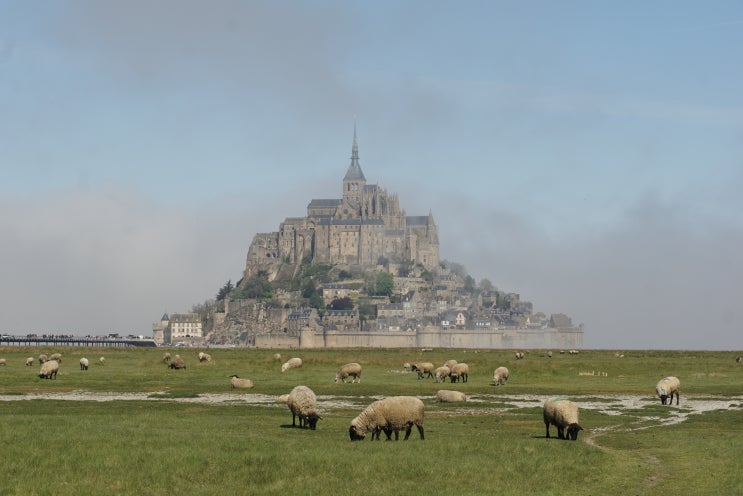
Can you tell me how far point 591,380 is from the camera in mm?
65500

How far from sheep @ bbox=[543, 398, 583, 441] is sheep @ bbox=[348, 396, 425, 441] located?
170 inches

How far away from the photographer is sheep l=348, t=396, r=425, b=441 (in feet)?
93.1

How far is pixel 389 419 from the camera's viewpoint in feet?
93.8

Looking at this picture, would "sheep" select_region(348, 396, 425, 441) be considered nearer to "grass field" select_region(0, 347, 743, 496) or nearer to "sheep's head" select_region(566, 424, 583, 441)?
"grass field" select_region(0, 347, 743, 496)

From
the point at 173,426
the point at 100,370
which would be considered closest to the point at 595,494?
the point at 173,426

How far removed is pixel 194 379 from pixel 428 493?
43.2 m

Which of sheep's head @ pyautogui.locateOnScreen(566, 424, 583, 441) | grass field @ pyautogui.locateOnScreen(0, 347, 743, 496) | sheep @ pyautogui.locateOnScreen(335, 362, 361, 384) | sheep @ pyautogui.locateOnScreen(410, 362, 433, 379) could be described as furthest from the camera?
sheep @ pyautogui.locateOnScreen(410, 362, 433, 379)

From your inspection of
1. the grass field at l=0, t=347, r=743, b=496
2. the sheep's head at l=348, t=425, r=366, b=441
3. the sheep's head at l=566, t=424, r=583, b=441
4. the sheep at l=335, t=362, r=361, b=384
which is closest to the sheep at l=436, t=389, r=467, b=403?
the grass field at l=0, t=347, r=743, b=496

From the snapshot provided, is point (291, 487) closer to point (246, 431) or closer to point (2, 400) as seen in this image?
point (246, 431)

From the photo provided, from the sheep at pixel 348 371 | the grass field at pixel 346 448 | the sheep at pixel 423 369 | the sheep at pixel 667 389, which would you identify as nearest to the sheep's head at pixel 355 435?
the grass field at pixel 346 448

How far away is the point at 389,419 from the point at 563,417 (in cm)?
537

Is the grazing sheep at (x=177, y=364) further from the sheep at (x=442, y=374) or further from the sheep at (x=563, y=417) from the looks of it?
the sheep at (x=563, y=417)

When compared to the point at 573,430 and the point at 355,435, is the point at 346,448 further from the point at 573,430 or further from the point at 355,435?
the point at 573,430

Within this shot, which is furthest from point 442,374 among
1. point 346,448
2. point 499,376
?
point 346,448
